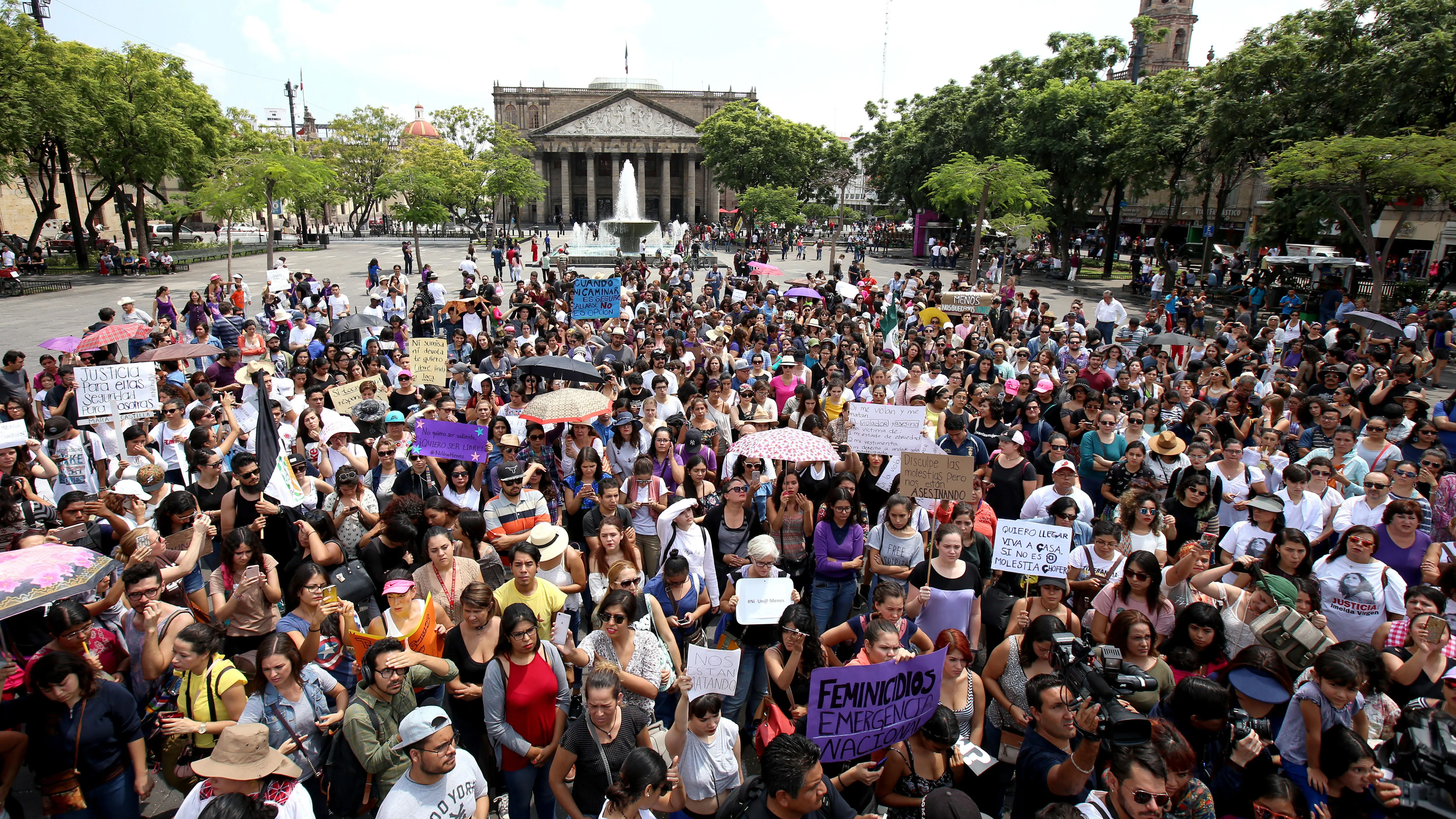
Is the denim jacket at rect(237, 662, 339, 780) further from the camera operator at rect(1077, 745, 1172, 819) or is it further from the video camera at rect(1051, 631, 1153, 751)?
the video camera at rect(1051, 631, 1153, 751)

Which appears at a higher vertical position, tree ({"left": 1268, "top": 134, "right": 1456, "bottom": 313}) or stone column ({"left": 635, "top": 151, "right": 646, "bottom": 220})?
stone column ({"left": 635, "top": 151, "right": 646, "bottom": 220})

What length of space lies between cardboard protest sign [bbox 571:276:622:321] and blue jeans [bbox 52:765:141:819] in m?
10.6

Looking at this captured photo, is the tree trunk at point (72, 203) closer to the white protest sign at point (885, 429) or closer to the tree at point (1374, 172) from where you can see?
the white protest sign at point (885, 429)

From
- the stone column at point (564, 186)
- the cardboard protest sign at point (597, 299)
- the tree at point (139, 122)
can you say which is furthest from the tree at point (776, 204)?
the stone column at point (564, 186)

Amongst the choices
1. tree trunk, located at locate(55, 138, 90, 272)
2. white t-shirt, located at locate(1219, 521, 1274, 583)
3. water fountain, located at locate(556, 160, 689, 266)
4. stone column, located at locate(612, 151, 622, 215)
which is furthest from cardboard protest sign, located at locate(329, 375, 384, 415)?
stone column, located at locate(612, 151, 622, 215)

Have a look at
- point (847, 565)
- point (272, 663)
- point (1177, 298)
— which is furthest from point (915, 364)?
point (1177, 298)

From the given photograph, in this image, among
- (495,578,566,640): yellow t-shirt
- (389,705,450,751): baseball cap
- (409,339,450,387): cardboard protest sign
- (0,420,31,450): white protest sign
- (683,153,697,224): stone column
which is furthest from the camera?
(683,153,697,224): stone column

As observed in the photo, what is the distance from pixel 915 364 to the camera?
32.8 ft

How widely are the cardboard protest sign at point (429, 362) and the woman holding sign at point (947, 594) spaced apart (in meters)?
7.39

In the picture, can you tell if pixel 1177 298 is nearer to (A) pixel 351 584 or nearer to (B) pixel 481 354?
(B) pixel 481 354

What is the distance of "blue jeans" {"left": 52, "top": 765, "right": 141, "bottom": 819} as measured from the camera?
4012 mm

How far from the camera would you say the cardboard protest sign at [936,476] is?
19.9 feet

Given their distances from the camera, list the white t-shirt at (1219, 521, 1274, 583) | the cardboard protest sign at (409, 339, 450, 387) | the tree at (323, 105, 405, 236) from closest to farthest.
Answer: the white t-shirt at (1219, 521, 1274, 583)
the cardboard protest sign at (409, 339, 450, 387)
the tree at (323, 105, 405, 236)

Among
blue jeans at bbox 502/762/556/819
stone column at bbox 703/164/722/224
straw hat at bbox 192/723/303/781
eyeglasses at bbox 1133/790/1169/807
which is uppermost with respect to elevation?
stone column at bbox 703/164/722/224
